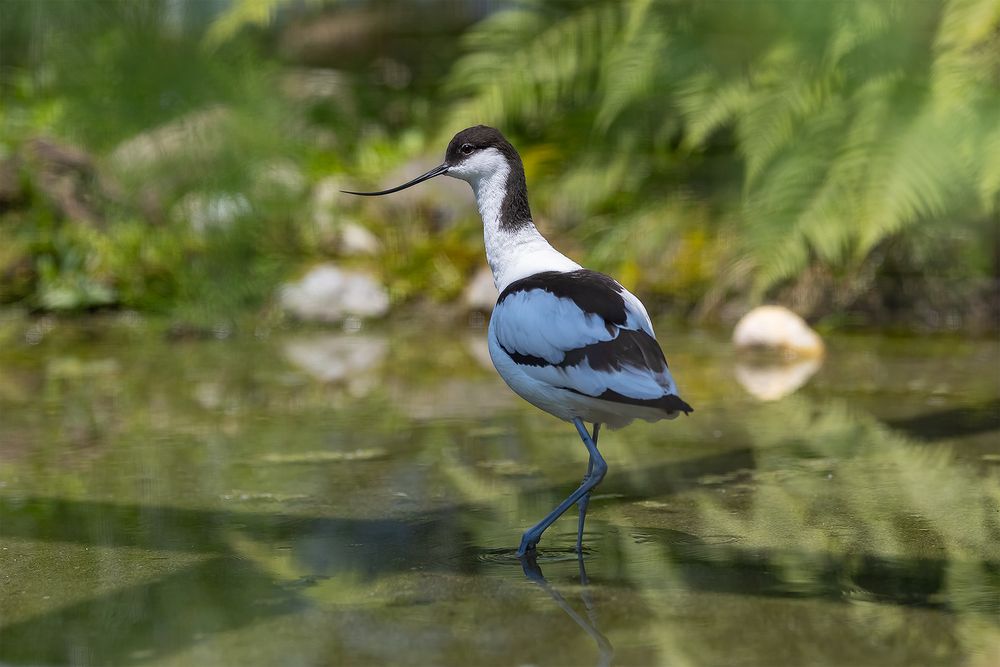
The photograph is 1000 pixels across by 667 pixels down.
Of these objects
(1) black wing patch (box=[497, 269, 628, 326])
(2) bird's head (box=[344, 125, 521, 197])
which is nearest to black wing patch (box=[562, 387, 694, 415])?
(1) black wing patch (box=[497, 269, 628, 326])

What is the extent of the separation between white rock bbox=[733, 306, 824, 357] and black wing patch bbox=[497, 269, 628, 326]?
3.54 meters

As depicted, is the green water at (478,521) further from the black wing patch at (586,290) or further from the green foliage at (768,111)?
the green foliage at (768,111)

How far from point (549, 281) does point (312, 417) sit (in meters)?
2.19

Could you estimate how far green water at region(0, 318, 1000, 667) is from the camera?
2.67 m

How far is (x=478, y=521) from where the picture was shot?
3.72m

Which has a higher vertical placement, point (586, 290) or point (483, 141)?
point (483, 141)

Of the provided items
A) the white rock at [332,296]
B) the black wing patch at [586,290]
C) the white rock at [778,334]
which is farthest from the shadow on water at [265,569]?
the white rock at [332,296]

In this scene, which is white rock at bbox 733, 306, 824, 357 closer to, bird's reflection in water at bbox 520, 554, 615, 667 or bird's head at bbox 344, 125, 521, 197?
bird's head at bbox 344, 125, 521, 197

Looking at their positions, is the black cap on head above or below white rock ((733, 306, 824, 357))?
above

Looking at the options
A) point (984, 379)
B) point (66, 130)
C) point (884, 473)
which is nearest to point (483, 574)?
point (884, 473)

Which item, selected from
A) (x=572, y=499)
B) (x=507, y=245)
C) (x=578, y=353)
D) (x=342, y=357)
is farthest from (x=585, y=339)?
(x=342, y=357)

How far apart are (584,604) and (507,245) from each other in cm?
128

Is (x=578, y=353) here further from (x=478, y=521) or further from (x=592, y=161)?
(x=592, y=161)

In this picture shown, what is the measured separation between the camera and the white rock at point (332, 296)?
8.44 m
